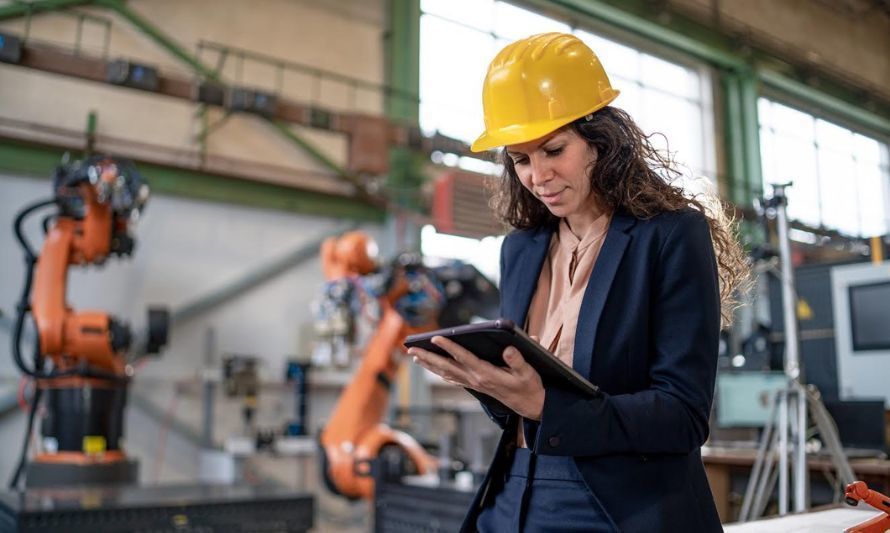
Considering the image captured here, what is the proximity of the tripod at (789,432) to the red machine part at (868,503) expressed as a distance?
1.32 meters

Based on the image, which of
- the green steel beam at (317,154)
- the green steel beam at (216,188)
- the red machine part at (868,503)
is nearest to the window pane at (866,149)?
the green steel beam at (216,188)

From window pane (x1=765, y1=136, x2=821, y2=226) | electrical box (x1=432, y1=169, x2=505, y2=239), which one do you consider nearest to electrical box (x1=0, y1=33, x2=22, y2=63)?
electrical box (x1=432, y1=169, x2=505, y2=239)

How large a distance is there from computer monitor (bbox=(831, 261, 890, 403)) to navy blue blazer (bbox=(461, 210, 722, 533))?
120 inches

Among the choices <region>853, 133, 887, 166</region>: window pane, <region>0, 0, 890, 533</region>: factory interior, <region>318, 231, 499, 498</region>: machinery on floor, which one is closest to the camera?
<region>0, 0, 890, 533</region>: factory interior

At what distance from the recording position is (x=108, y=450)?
387 centimetres

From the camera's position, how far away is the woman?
0.97 meters

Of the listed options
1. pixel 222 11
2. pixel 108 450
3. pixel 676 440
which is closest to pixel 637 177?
pixel 676 440

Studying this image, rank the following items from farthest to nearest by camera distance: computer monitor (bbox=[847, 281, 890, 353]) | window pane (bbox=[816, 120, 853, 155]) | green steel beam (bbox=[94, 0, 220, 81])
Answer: window pane (bbox=[816, 120, 853, 155]) → green steel beam (bbox=[94, 0, 220, 81]) → computer monitor (bbox=[847, 281, 890, 353])

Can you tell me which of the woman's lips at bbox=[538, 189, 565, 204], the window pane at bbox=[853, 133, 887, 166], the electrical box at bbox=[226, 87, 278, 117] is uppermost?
the window pane at bbox=[853, 133, 887, 166]

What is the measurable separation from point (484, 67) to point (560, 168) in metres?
6.25

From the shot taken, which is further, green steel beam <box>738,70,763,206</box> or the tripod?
green steel beam <box>738,70,763,206</box>

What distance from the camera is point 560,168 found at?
44.7 inches

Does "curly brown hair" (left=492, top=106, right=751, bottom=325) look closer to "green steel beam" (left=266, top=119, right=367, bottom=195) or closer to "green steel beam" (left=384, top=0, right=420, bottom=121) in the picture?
"green steel beam" (left=266, top=119, right=367, bottom=195)

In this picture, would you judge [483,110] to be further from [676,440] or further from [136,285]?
[136,285]
